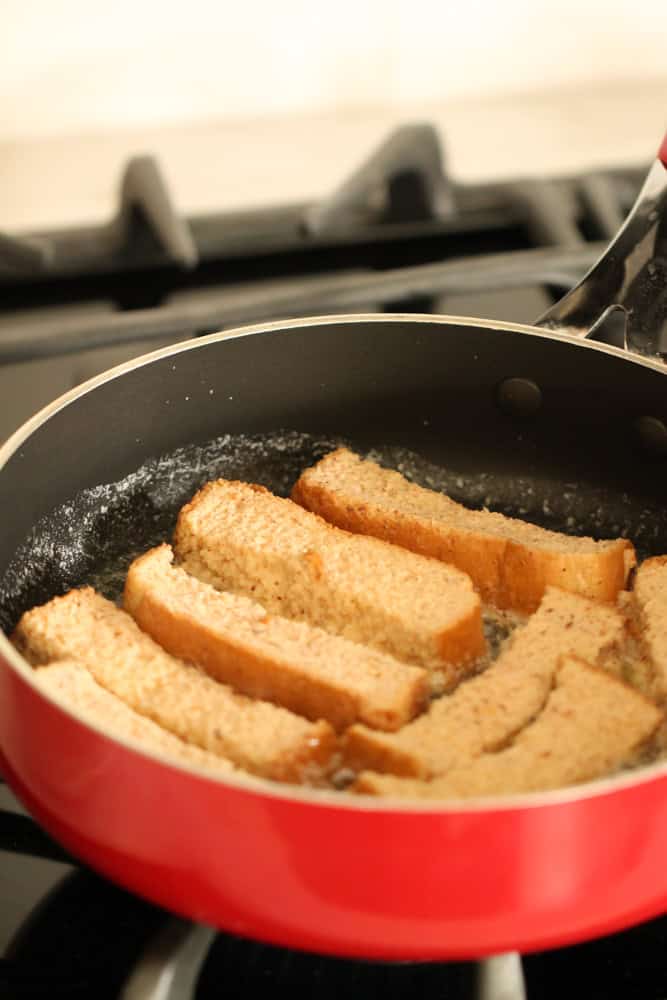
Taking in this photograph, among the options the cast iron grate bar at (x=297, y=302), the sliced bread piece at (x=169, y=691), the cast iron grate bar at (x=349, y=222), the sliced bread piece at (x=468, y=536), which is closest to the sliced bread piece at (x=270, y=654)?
the sliced bread piece at (x=169, y=691)

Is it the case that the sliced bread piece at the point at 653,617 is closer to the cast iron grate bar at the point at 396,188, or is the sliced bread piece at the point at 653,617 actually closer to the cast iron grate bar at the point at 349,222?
the cast iron grate bar at the point at 349,222

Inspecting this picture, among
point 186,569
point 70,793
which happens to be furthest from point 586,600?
point 70,793

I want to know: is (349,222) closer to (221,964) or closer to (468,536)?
(468,536)

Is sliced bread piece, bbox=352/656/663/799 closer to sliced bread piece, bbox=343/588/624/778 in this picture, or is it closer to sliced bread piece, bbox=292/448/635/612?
Answer: sliced bread piece, bbox=343/588/624/778

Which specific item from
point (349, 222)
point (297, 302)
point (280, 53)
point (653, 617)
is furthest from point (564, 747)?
point (280, 53)

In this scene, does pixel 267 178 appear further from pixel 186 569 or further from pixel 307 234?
pixel 186 569

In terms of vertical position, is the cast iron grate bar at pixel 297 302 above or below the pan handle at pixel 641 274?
below
